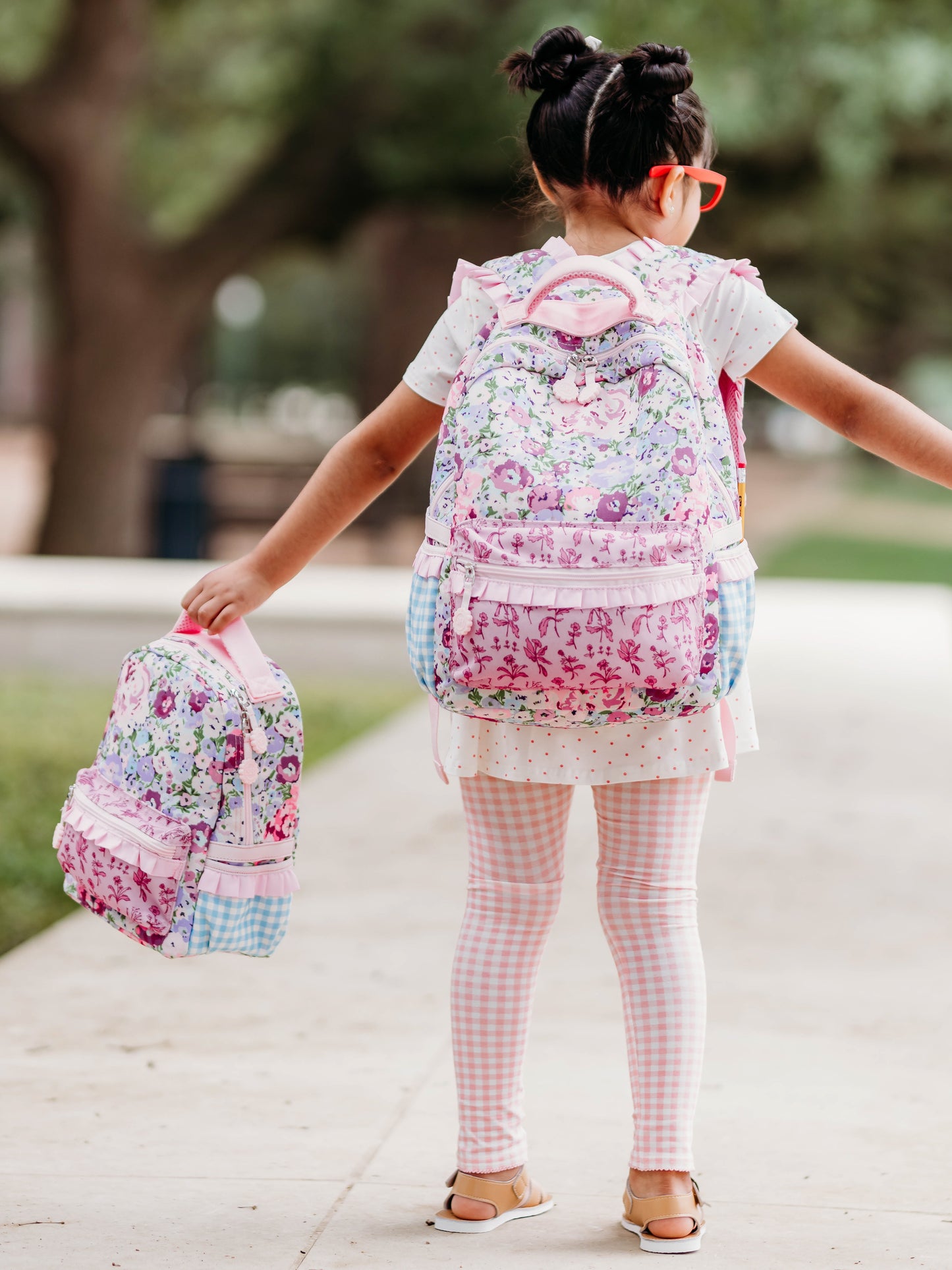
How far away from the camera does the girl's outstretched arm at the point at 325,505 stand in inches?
102

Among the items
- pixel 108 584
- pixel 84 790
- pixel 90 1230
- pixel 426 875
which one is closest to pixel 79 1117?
pixel 90 1230

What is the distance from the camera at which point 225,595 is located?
2.64 metres

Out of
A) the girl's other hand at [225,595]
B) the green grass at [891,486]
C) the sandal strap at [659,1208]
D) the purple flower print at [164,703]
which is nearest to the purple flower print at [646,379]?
the girl's other hand at [225,595]

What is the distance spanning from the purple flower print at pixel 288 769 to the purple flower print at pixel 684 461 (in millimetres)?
767

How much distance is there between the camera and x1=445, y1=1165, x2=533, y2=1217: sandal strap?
99.0 inches

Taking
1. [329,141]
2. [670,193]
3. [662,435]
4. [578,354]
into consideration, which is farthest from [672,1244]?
[329,141]

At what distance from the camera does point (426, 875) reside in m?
4.97

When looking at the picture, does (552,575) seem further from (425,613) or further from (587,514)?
(425,613)

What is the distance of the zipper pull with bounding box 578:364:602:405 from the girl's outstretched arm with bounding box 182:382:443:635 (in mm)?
351

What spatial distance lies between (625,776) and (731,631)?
0.25 m

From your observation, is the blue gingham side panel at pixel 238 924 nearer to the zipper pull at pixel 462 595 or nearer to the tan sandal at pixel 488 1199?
the tan sandal at pixel 488 1199

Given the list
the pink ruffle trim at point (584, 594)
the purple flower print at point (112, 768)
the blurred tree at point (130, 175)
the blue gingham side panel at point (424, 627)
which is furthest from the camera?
the blurred tree at point (130, 175)

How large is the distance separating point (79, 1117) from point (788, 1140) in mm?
1241

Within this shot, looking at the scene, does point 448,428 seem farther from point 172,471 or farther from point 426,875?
point 172,471
